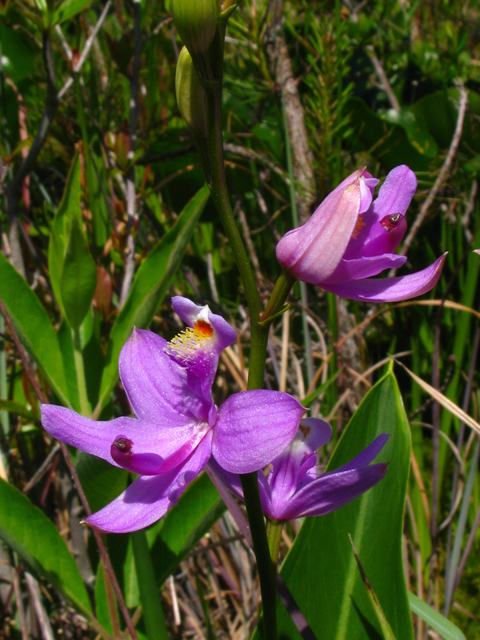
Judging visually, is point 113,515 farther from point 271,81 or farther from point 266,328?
point 271,81

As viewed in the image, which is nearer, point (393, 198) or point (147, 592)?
point (393, 198)

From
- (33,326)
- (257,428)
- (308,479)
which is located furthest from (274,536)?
(33,326)

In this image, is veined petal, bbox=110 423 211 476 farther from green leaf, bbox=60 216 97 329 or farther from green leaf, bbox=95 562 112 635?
green leaf, bbox=95 562 112 635

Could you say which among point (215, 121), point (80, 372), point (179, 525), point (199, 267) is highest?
point (215, 121)

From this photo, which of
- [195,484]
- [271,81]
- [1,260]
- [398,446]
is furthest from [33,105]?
[398,446]

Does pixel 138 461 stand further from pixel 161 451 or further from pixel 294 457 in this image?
pixel 294 457

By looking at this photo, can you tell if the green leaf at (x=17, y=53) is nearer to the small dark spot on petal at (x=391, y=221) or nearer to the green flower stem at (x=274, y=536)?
the small dark spot on petal at (x=391, y=221)

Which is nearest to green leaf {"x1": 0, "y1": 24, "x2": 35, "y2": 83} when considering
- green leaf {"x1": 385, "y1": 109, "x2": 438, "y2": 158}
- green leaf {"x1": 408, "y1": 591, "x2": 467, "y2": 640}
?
green leaf {"x1": 385, "y1": 109, "x2": 438, "y2": 158}
